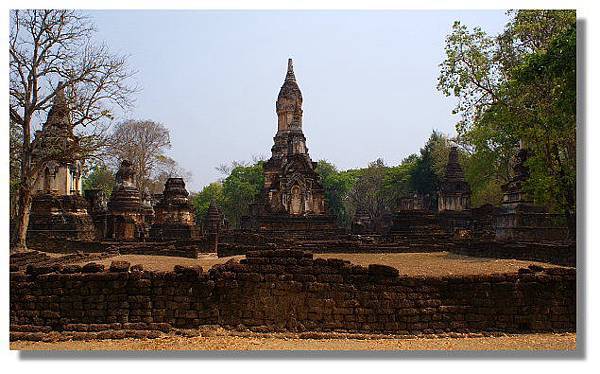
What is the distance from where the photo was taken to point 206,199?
2591 inches

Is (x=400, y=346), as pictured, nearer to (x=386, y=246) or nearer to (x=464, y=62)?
(x=464, y=62)

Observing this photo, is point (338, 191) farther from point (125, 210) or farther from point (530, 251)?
point (530, 251)

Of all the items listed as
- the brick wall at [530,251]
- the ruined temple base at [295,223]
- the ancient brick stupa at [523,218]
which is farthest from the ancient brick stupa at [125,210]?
the ancient brick stupa at [523,218]

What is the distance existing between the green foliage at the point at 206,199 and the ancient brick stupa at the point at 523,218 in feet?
133

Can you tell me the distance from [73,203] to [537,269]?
70.4 feet

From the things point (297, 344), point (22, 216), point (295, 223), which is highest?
point (22, 216)

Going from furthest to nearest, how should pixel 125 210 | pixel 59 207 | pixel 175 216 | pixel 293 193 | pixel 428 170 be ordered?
pixel 428 170
pixel 293 193
pixel 125 210
pixel 175 216
pixel 59 207

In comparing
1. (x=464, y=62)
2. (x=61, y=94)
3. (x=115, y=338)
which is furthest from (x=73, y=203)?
(x=115, y=338)

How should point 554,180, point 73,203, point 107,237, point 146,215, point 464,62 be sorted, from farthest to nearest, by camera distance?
1. point 146,215
2. point 107,237
3. point 73,203
4. point 464,62
5. point 554,180

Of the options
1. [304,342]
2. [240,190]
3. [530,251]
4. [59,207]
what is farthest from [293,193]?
[304,342]

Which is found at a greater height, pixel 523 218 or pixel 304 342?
pixel 523 218

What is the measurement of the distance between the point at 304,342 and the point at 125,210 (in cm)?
2684

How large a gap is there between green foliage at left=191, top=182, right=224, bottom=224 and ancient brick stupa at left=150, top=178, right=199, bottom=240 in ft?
87.7

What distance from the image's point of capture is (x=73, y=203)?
25.4 metres
